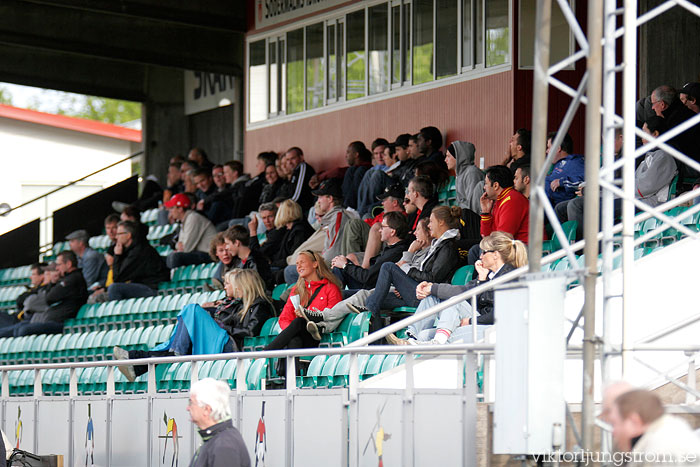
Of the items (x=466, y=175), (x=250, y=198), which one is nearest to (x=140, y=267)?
(x=250, y=198)

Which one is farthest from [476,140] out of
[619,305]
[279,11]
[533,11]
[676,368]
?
[676,368]

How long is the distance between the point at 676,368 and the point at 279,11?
38.7 ft

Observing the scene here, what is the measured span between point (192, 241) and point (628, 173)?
33.5 feet

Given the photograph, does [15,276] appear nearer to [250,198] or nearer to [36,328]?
[36,328]

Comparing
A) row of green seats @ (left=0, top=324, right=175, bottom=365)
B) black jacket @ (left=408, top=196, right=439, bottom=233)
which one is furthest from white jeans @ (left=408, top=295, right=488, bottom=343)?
row of green seats @ (left=0, top=324, right=175, bottom=365)

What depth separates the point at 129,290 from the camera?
47.9 ft

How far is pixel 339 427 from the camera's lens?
281 inches

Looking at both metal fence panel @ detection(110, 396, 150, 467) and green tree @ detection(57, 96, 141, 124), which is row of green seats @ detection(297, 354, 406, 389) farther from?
green tree @ detection(57, 96, 141, 124)

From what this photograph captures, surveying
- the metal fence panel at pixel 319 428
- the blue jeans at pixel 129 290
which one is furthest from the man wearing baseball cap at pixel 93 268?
the metal fence panel at pixel 319 428

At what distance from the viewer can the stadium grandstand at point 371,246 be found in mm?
5707

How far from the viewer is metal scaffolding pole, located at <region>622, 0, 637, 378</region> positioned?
5684 mm

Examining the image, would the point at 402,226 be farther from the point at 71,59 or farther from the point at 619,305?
the point at 71,59

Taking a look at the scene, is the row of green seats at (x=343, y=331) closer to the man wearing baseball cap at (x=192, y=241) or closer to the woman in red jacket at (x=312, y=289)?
the woman in red jacket at (x=312, y=289)

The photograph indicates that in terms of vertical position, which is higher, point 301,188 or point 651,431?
point 301,188
